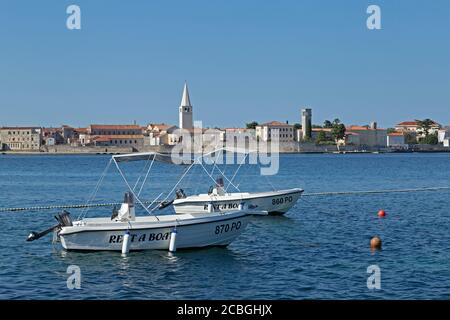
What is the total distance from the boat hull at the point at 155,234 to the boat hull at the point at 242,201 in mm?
8387

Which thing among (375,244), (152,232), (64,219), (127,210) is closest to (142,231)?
(152,232)

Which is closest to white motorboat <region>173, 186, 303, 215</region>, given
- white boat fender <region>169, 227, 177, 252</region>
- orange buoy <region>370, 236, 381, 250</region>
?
orange buoy <region>370, 236, 381, 250</region>

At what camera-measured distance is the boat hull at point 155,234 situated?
75.9ft

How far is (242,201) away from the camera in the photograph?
3500cm

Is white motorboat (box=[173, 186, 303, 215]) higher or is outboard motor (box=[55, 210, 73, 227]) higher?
outboard motor (box=[55, 210, 73, 227])

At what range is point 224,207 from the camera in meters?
34.9

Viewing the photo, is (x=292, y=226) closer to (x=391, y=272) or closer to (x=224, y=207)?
(x=224, y=207)

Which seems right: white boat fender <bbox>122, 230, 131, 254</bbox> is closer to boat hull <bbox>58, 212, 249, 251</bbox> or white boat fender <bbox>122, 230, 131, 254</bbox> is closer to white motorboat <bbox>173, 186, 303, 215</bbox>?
boat hull <bbox>58, 212, 249, 251</bbox>

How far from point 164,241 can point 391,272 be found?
7740 millimetres

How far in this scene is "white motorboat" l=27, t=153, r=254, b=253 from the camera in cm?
2317

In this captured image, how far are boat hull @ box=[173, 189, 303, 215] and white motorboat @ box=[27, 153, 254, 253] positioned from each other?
27.5 ft
